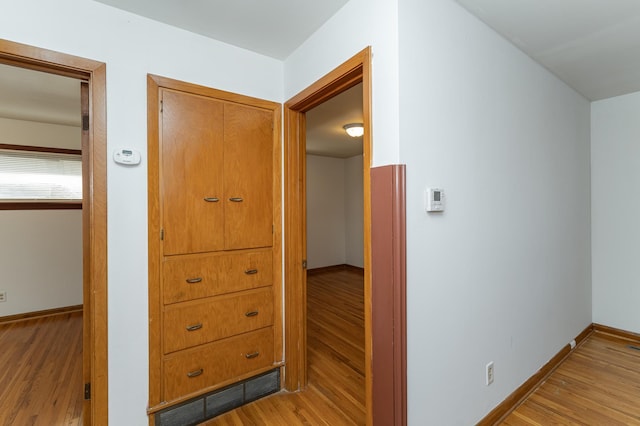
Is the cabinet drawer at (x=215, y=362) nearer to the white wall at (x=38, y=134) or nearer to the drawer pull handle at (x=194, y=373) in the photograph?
the drawer pull handle at (x=194, y=373)

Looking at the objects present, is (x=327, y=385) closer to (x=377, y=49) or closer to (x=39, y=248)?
(x=377, y=49)

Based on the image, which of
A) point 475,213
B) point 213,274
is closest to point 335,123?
point 475,213

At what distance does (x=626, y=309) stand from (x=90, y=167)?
181 inches

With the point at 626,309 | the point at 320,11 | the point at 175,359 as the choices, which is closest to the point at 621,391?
the point at 626,309

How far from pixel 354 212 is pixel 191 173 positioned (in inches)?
187

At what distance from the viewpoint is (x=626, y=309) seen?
285 centimetres

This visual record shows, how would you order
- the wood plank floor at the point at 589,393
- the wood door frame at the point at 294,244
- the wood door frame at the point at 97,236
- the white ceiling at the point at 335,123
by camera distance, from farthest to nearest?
the white ceiling at the point at 335,123
the wood door frame at the point at 294,244
the wood plank floor at the point at 589,393
the wood door frame at the point at 97,236

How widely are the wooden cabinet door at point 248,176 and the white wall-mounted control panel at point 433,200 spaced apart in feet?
3.58

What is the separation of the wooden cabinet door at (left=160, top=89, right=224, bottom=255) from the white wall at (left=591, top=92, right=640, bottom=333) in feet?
12.1

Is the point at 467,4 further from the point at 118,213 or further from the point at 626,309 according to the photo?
the point at 626,309

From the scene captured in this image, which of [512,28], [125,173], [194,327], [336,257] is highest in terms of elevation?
[512,28]

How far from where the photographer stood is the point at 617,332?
2.86 m

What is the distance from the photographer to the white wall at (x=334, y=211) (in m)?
6.02

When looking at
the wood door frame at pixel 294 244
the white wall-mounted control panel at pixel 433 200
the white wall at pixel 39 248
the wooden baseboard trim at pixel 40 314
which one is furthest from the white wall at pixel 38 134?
the white wall-mounted control panel at pixel 433 200
